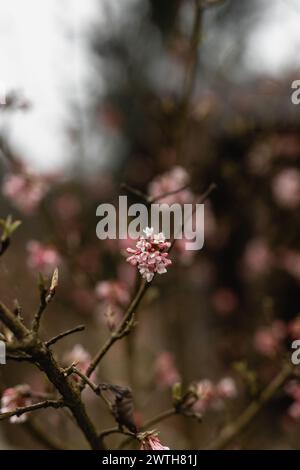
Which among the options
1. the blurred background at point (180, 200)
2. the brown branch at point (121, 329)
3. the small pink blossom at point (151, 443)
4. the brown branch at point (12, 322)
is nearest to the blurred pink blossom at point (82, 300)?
Answer: the blurred background at point (180, 200)

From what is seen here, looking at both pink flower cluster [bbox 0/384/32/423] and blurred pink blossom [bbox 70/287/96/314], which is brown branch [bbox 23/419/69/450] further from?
blurred pink blossom [bbox 70/287/96/314]

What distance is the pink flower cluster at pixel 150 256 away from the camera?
140 centimetres

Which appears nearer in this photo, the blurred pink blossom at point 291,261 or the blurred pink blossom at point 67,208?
the blurred pink blossom at point 291,261

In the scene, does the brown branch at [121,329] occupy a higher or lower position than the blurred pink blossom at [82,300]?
lower

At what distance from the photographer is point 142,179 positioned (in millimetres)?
6191

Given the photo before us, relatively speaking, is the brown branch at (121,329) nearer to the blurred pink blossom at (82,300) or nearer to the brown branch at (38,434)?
the brown branch at (38,434)

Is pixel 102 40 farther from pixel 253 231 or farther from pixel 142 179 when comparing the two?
pixel 253 231

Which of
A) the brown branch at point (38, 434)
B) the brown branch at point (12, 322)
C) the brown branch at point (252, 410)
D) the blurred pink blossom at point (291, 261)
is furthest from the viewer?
the blurred pink blossom at point (291, 261)

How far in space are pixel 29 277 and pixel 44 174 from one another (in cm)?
174

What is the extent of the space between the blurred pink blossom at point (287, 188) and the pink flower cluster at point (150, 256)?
11.7 ft

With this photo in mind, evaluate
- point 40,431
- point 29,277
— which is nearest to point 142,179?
point 29,277

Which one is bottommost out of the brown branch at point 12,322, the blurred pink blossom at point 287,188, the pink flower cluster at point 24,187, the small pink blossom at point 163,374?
the brown branch at point 12,322

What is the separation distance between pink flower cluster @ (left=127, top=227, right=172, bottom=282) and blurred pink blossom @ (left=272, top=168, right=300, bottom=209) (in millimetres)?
3564

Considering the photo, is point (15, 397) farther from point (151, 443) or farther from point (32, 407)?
point (151, 443)
